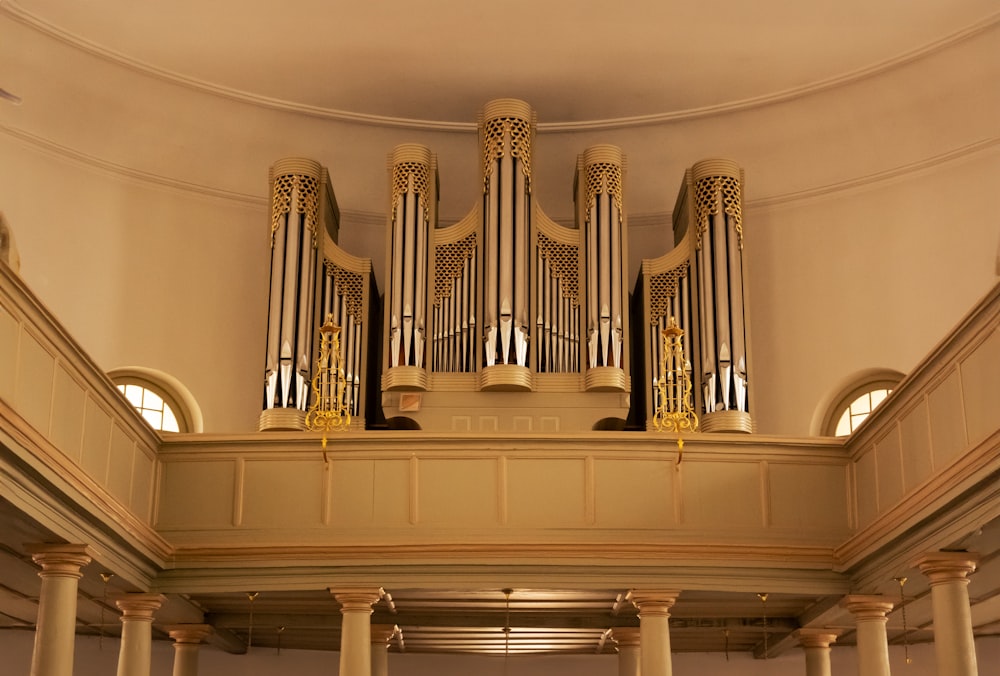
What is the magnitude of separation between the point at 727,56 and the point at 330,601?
8.73 meters

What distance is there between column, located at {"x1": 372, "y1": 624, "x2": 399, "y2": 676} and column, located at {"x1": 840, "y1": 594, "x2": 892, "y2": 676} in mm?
5458

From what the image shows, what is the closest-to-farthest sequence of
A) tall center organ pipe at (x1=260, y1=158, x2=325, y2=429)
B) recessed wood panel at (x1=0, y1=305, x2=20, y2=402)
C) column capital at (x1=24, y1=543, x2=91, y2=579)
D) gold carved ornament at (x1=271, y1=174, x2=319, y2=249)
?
1. recessed wood panel at (x1=0, y1=305, x2=20, y2=402)
2. column capital at (x1=24, y1=543, x2=91, y2=579)
3. tall center organ pipe at (x1=260, y1=158, x2=325, y2=429)
4. gold carved ornament at (x1=271, y1=174, x2=319, y2=249)

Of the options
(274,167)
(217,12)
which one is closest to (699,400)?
(274,167)

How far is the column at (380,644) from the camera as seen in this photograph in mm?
16125

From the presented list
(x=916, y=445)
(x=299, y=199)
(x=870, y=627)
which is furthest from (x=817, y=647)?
(x=299, y=199)

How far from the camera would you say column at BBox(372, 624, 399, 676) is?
16.1 m

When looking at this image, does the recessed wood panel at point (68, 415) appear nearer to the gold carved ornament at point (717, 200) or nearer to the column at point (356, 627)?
the column at point (356, 627)

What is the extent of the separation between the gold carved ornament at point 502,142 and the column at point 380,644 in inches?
225

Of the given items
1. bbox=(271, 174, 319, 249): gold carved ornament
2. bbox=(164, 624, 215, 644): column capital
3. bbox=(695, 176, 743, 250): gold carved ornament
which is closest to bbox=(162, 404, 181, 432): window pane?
bbox=(271, 174, 319, 249): gold carved ornament

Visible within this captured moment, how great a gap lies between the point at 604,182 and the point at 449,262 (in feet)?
7.53

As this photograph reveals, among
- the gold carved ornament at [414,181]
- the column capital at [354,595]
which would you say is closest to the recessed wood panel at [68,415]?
the column capital at [354,595]

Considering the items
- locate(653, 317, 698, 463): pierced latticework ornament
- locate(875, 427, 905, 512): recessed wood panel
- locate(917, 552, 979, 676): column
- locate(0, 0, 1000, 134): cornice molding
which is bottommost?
locate(917, 552, 979, 676): column

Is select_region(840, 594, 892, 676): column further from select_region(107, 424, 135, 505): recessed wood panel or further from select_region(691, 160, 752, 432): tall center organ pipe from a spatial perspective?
select_region(107, 424, 135, 505): recessed wood panel

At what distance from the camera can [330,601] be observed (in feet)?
50.6
